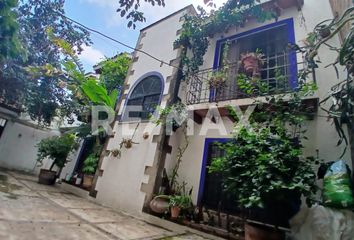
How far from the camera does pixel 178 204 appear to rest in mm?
4418

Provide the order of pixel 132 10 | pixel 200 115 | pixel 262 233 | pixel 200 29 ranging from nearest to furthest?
pixel 262 233 → pixel 132 10 → pixel 200 115 → pixel 200 29

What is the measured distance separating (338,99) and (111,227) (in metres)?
4.15

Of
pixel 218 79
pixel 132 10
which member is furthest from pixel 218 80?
pixel 132 10

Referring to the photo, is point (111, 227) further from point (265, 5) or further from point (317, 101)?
point (265, 5)

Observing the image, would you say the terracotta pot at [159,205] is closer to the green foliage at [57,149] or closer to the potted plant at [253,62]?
the potted plant at [253,62]

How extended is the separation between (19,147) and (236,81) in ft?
40.6

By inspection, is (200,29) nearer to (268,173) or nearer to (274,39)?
(274,39)

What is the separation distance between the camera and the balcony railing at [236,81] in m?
4.57

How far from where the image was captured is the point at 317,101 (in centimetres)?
409

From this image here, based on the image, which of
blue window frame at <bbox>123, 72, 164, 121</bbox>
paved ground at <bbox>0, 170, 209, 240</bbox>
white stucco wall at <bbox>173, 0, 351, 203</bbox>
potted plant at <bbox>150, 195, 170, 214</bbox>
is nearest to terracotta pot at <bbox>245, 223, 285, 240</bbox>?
paved ground at <bbox>0, 170, 209, 240</bbox>

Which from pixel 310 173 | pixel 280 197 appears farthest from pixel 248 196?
pixel 310 173

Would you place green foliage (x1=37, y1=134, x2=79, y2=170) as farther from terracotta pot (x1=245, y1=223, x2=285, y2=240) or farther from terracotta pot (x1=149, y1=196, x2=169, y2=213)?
terracotta pot (x1=245, y1=223, x2=285, y2=240)

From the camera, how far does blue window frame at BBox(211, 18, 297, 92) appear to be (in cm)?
477

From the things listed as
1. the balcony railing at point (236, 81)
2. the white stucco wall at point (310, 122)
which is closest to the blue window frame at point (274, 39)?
the balcony railing at point (236, 81)
